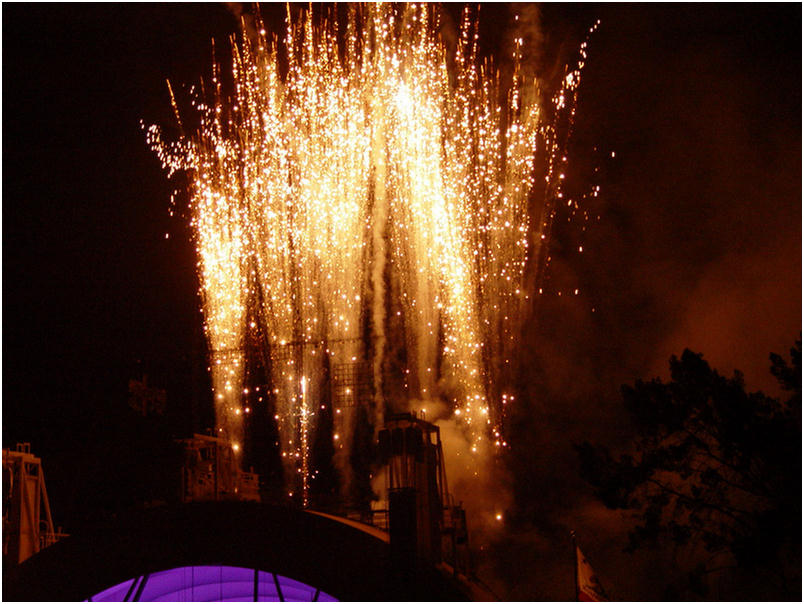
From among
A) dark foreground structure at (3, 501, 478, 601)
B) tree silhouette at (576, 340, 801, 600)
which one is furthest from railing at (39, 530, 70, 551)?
tree silhouette at (576, 340, 801, 600)

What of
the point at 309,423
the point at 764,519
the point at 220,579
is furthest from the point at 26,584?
the point at 309,423

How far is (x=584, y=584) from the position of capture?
1462cm

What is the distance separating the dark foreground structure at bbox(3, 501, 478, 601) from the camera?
11062 mm

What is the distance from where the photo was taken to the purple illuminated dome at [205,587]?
11.6m

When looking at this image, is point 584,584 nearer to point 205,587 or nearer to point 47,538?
point 205,587

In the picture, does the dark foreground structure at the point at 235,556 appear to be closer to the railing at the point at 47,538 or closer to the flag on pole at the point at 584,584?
the flag on pole at the point at 584,584

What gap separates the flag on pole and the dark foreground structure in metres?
3.05

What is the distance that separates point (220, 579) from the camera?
11.8 meters

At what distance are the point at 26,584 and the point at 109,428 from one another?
1847 cm

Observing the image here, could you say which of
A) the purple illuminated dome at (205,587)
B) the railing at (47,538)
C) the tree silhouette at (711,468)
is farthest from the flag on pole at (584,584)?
the railing at (47,538)

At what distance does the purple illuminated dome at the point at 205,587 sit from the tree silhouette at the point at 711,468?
5.83 metres

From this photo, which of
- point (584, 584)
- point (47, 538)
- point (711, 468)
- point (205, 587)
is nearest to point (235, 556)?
point (205, 587)

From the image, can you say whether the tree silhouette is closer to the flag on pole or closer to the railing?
the flag on pole

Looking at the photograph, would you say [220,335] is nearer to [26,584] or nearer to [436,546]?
[26,584]
